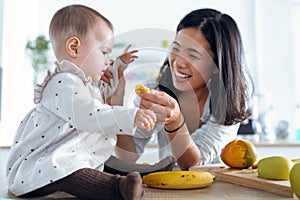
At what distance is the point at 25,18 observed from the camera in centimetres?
254

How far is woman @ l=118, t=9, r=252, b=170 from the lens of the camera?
3.24ft

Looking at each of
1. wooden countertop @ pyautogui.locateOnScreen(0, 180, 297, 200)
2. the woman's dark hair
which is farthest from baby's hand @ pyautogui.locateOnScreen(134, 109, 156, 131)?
the woman's dark hair

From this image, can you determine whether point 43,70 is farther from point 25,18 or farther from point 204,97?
point 204,97

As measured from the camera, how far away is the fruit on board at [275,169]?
0.79m

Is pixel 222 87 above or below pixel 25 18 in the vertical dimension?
below

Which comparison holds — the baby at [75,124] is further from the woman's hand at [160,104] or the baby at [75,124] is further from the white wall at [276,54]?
the white wall at [276,54]

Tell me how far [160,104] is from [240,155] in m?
0.25

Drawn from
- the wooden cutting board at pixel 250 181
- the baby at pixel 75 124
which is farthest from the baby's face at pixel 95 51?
the wooden cutting board at pixel 250 181

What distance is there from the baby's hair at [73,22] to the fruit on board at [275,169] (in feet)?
1.40

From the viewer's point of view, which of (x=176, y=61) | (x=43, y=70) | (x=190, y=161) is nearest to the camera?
(x=176, y=61)

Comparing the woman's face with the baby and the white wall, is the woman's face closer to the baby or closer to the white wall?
the baby

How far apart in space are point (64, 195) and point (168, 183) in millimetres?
184

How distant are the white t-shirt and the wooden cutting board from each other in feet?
0.84

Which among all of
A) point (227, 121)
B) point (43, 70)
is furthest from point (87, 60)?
point (43, 70)
